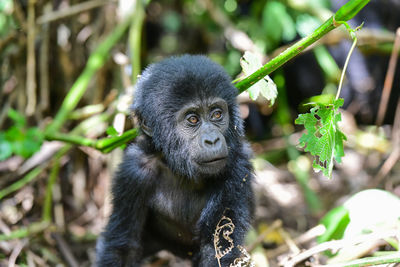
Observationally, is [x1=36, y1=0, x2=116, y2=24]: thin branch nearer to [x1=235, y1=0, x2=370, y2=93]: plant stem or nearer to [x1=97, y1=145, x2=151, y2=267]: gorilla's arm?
[x1=97, y1=145, x2=151, y2=267]: gorilla's arm

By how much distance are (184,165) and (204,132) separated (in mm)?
289

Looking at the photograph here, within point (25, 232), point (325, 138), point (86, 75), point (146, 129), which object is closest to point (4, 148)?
point (25, 232)

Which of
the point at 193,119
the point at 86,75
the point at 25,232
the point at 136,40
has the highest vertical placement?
the point at 136,40

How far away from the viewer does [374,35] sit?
5.03 meters

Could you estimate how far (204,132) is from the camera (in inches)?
116

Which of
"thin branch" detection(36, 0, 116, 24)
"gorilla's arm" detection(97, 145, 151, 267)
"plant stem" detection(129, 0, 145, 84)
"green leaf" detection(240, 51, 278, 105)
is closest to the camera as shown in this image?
"green leaf" detection(240, 51, 278, 105)

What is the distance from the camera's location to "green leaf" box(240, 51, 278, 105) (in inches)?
108

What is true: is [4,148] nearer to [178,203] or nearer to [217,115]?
[178,203]

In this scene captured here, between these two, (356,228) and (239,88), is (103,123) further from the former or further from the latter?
(356,228)

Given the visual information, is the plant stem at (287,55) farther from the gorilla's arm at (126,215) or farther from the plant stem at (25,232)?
the plant stem at (25,232)

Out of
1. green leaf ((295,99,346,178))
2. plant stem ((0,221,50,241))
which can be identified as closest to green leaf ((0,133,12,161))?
plant stem ((0,221,50,241))

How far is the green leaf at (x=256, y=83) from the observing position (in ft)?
9.04

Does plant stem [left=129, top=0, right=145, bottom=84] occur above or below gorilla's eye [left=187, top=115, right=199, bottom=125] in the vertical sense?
above

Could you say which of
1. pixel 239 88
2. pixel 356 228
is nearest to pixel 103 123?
pixel 239 88
